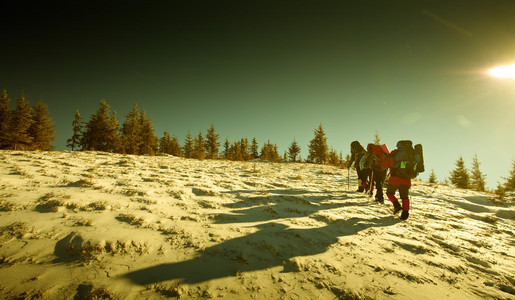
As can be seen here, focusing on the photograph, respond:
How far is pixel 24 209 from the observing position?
3.43 metres

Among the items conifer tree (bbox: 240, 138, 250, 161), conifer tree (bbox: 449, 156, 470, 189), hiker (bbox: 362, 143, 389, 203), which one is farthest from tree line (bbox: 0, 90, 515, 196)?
hiker (bbox: 362, 143, 389, 203)

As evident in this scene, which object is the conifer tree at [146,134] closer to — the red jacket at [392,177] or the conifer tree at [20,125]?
the conifer tree at [20,125]

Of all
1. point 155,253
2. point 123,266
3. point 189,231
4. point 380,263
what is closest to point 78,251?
point 123,266

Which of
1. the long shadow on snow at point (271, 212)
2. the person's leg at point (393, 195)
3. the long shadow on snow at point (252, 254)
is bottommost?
the long shadow on snow at point (252, 254)

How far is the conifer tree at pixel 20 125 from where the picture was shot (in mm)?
25453

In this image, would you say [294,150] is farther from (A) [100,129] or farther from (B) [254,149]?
(A) [100,129]

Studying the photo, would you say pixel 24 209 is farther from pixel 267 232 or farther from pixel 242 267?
pixel 267 232

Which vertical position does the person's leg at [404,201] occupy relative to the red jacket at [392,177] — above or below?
below

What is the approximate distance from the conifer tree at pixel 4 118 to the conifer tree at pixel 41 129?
110 inches

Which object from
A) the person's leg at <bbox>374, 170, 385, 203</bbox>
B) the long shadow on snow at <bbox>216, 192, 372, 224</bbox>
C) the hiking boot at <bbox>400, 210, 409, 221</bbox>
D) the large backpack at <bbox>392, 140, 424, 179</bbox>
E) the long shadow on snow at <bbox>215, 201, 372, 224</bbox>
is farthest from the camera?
the person's leg at <bbox>374, 170, 385, 203</bbox>

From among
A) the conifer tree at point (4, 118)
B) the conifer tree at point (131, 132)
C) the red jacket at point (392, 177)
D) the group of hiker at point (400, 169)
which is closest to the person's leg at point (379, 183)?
the group of hiker at point (400, 169)

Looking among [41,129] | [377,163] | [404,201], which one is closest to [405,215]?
[404,201]

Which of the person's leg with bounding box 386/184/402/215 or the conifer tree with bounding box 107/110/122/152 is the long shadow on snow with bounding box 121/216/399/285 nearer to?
the person's leg with bounding box 386/184/402/215

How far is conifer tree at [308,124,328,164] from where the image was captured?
3706 centimetres
